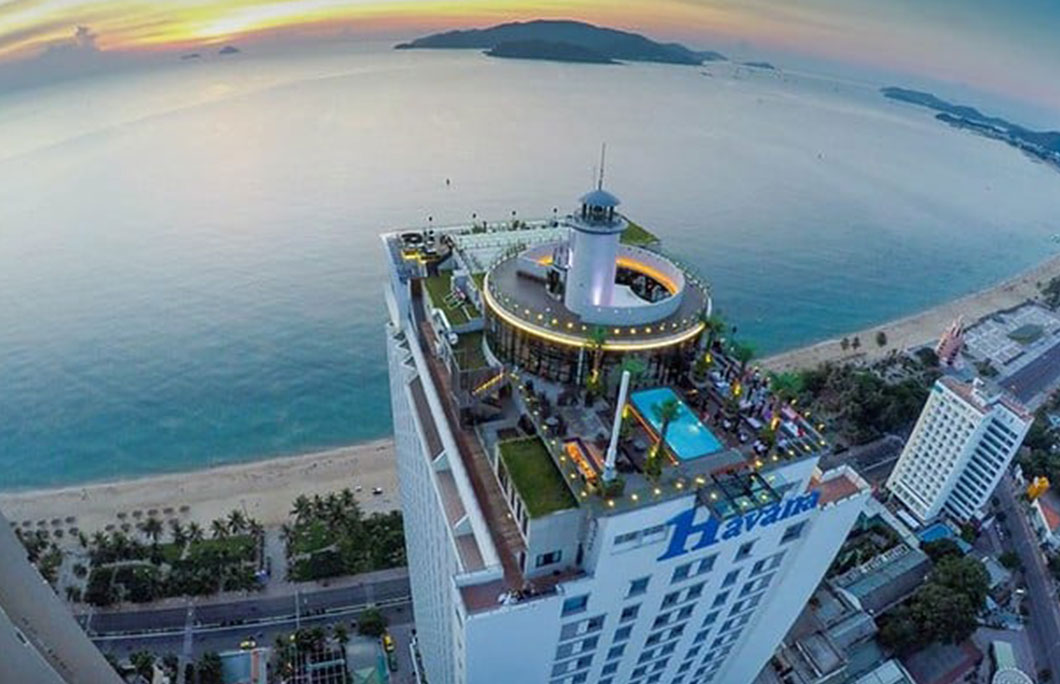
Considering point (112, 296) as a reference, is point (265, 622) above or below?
below

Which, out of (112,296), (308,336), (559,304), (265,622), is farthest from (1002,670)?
(112,296)

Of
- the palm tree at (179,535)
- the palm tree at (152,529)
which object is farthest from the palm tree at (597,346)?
the palm tree at (152,529)

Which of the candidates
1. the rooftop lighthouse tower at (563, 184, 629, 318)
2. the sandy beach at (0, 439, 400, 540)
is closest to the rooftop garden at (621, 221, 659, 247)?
the rooftop lighthouse tower at (563, 184, 629, 318)

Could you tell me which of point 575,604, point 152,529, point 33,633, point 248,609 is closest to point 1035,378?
point 575,604

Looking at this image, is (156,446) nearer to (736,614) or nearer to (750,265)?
(736,614)

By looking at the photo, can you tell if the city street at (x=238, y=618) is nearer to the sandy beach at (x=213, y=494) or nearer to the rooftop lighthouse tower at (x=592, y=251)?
the sandy beach at (x=213, y=494)

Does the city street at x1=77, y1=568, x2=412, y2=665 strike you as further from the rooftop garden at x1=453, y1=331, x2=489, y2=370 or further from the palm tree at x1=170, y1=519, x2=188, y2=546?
the rooftop garden at x1=453, y1=331, x2=489, y2=370
